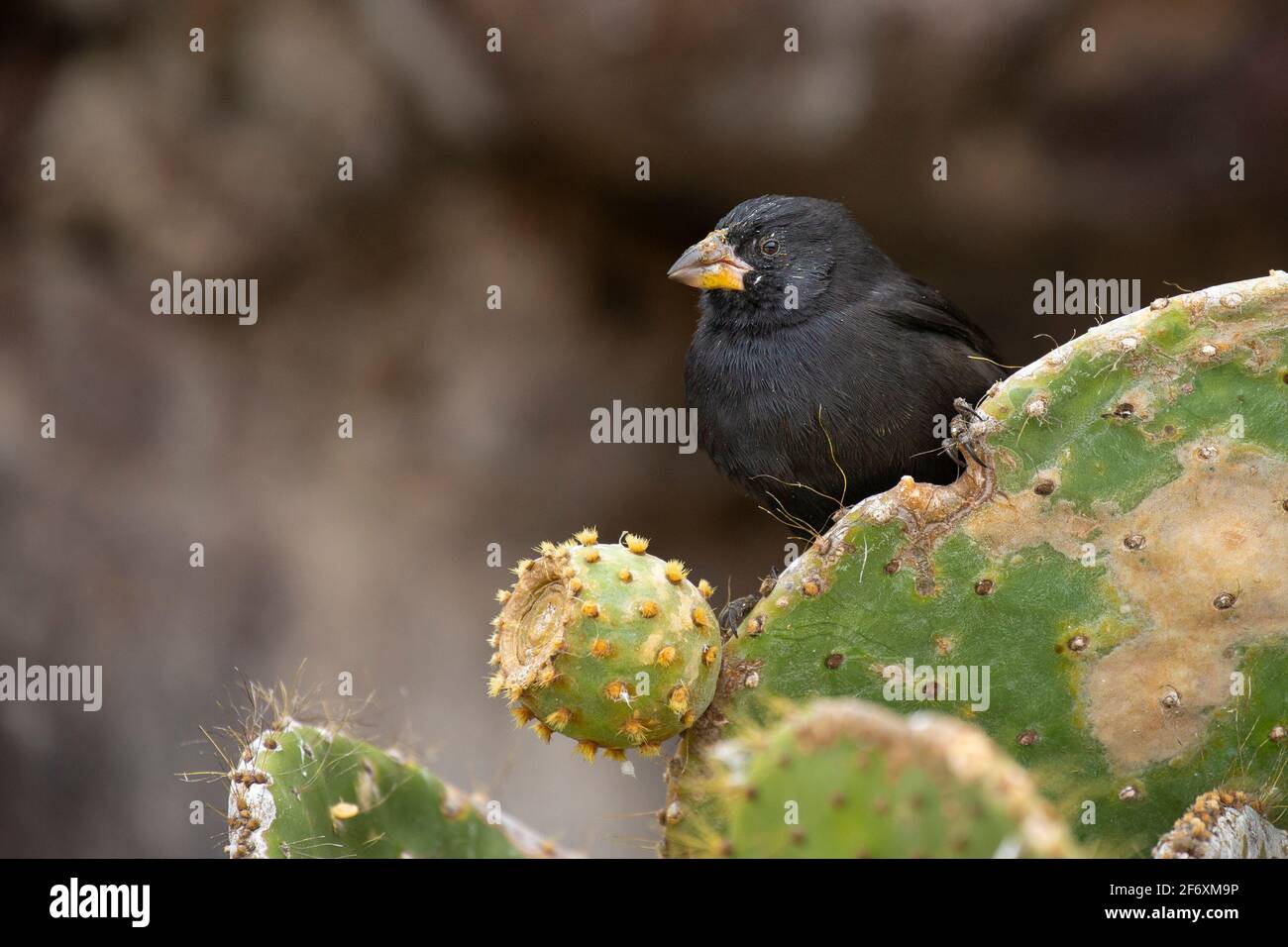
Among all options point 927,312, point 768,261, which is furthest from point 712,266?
point 927,312

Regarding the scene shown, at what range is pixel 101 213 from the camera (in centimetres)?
523

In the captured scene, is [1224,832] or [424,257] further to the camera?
[424,257]

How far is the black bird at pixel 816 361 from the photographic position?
11.2ft

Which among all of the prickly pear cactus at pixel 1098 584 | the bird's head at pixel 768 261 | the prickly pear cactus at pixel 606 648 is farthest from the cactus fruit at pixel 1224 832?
the bird's head at pixel 768 261

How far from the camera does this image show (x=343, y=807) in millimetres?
2416

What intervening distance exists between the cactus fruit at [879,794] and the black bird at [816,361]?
1.75m

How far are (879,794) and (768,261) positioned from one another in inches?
97.3

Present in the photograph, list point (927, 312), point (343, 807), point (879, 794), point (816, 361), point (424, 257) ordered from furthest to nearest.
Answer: point (424, 257)
point (927, 312)
point (816, 361)
point (343, 807)
point (879, 794)

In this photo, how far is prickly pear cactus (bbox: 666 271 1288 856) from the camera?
240 centimetres

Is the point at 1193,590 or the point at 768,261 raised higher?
the point at 768,261

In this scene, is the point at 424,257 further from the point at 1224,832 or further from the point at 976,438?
the point at 1224,832
